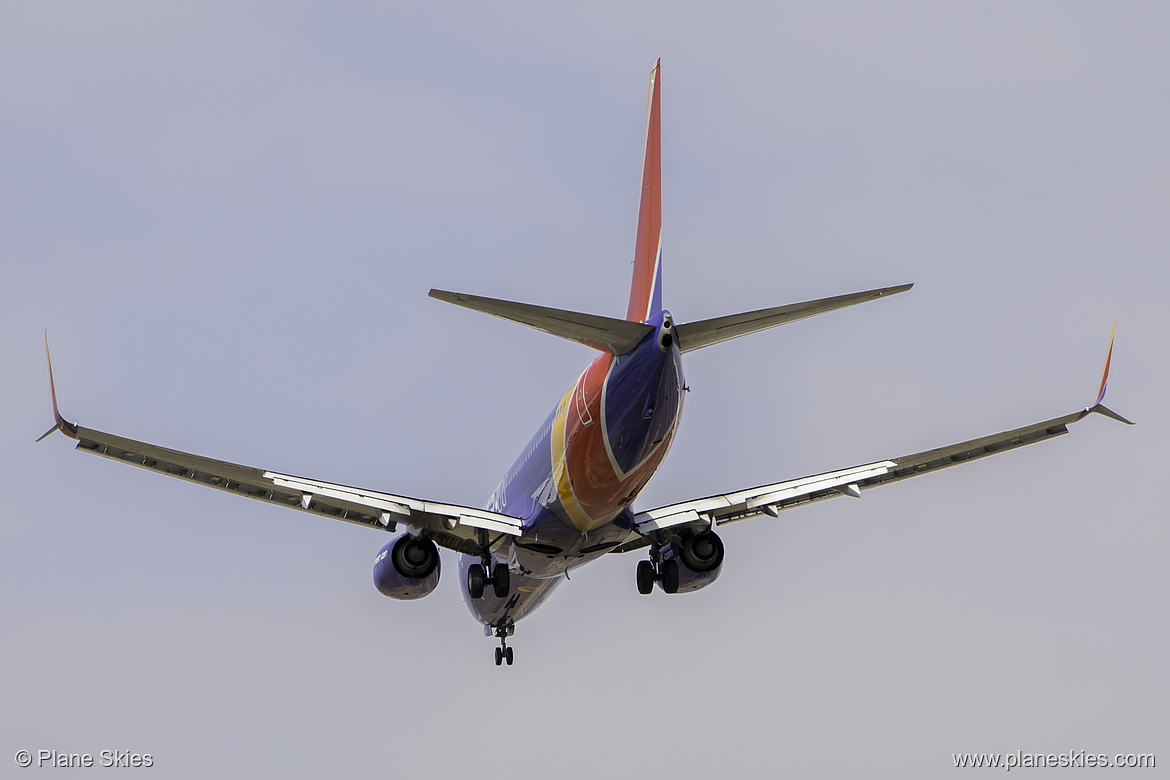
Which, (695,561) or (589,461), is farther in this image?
(695,561)

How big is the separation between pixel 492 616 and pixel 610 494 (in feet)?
36.2

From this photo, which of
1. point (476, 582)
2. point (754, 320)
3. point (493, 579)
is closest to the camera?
point (754, 320)

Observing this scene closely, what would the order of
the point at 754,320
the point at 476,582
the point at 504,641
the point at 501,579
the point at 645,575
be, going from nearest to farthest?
the point at 754,320
the point at 476,582
the point at 501,579
the point at 645,575
the point at 504,641

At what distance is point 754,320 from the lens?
2309 centimetres

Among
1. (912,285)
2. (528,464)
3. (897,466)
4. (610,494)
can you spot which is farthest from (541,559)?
(912,285)

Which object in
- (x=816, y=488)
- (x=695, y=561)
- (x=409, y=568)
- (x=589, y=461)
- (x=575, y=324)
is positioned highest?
(x=575, y=324)

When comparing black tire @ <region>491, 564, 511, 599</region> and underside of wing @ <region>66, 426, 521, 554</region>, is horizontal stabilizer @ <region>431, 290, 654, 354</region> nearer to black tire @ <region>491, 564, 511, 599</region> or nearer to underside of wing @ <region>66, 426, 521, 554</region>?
underside of wing @ <region>66, 426, 521, 554</region>

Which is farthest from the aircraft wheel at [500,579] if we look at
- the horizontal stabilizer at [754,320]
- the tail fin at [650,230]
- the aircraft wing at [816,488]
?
the horizontal stabilizer at [754,320]

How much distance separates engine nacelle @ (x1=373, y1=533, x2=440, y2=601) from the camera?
2864 centimetres

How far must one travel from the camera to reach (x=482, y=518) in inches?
1122

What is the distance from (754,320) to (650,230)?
6.52m

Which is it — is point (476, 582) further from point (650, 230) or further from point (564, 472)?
point (650, 230)

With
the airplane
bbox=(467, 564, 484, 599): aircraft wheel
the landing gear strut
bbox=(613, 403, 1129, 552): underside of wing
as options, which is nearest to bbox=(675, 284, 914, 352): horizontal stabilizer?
the airplane

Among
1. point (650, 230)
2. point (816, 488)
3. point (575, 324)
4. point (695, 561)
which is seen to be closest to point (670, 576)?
point (695, 561)
